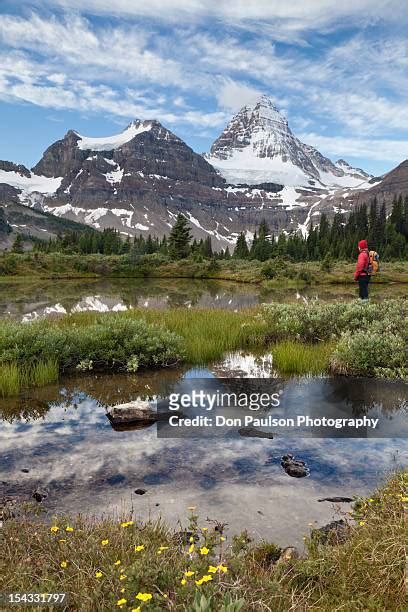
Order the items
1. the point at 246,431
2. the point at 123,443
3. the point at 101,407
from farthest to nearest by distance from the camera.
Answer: the point at 101,407, the point at 246,431, the point at 123,443

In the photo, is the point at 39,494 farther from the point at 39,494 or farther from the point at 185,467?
the point at 185,467

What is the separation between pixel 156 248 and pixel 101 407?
5431 inches

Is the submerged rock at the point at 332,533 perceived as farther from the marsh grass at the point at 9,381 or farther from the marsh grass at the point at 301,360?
the marsh grass at the point at 9,381

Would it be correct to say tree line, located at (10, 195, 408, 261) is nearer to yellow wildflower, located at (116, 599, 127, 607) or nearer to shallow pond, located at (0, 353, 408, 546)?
shallow pond, located at (0, 353, 408, 546)

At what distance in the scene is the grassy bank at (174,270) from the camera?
73750mm

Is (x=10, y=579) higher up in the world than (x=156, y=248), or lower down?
lower down

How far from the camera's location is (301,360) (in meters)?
13.9

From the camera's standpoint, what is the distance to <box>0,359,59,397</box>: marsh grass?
37.3ft

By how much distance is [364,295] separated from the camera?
22.5 meters

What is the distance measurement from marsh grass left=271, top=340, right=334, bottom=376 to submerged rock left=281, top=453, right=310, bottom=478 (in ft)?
19.2

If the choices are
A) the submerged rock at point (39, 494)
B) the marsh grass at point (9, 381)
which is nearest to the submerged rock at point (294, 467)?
the submerged rock at point (39, 494)

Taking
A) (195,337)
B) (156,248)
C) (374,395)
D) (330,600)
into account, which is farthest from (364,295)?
(156,248)

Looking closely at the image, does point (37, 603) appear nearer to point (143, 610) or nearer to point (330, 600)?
point (143, 610)

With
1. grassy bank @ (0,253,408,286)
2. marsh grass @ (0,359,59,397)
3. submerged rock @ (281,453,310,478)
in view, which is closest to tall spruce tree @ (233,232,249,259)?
grassy bank @ (0,253,408,286)
